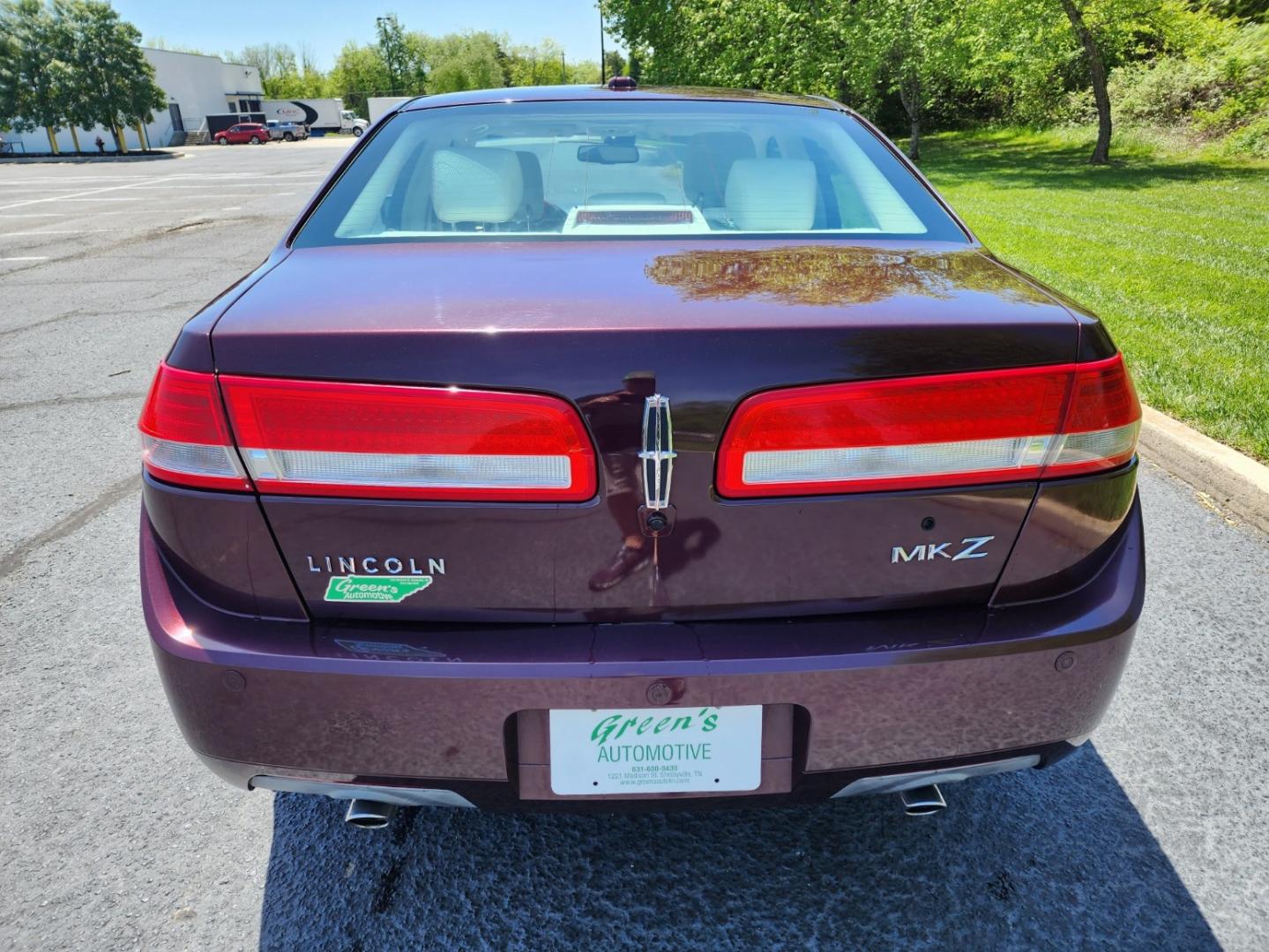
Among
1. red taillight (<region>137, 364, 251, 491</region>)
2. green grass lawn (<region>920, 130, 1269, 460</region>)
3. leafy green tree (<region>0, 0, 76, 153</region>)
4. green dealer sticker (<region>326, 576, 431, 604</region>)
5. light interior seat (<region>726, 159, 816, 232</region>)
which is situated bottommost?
green grass lawn (<region>920, 130, 1269, 460</region>)

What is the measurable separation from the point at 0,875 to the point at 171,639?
889 mm

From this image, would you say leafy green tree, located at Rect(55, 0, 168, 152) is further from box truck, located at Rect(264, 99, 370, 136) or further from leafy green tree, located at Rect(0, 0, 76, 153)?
box truck, located at Rect(264, 99, 370, 136)

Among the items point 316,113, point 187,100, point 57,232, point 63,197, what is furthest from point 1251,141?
point 316,113

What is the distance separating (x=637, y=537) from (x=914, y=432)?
1.55 ft

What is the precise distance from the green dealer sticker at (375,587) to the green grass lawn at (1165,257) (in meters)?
3.98

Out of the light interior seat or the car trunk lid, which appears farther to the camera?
the light interior seat

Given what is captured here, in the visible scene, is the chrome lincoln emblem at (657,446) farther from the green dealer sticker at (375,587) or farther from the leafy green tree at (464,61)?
the leafy green tree at (464,61)

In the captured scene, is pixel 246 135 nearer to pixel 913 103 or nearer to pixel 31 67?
pixel 31 67

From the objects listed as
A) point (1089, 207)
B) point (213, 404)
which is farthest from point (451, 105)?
point (1089, 207)

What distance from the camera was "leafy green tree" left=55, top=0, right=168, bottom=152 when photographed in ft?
168

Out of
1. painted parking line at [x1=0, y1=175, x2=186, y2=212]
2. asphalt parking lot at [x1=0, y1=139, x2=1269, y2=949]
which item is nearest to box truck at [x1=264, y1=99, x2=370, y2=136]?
painted parking line at [x1=0, y1=175, x2=186, y2=212]

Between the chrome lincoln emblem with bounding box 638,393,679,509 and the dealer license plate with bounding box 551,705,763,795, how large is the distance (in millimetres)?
370

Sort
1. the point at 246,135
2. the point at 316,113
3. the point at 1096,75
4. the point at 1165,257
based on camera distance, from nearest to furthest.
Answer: the point at 1165,257 < the point at 1096,75 < the point at 246,135 < the point at 316,113

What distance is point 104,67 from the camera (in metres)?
51.8
